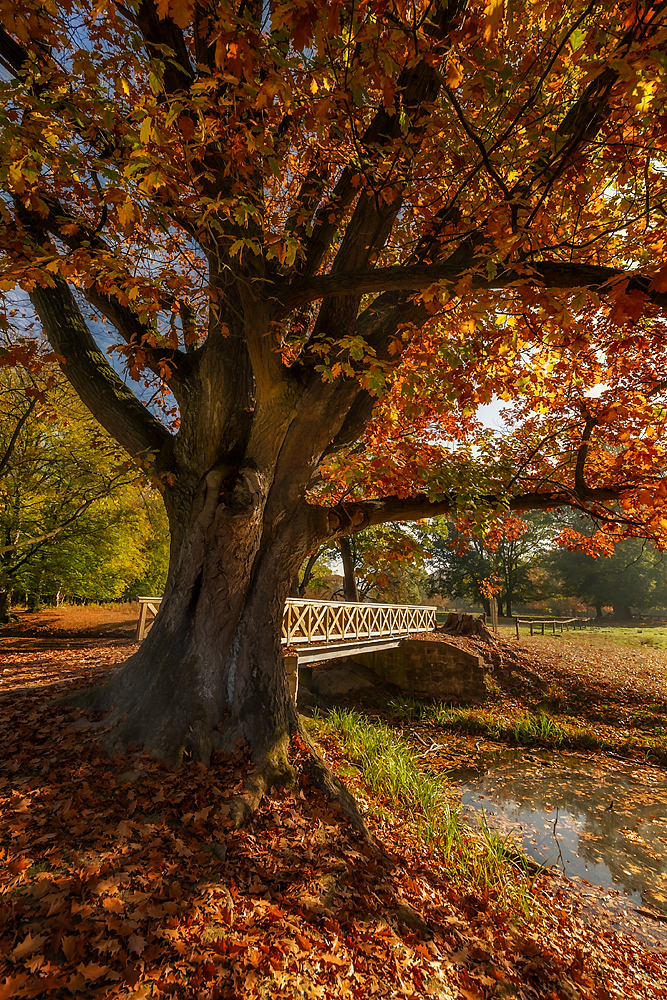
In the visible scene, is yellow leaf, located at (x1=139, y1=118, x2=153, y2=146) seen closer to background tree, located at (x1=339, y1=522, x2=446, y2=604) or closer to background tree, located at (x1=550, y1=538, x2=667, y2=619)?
background tree, located at (x1=339, y1=522, x2=446, y2=604)

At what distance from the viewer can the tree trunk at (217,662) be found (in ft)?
14.0

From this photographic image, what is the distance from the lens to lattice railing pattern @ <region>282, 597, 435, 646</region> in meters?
9.71

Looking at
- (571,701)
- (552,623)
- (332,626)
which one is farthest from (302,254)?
(552,623)

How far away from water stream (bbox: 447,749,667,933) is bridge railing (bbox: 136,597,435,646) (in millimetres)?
4089

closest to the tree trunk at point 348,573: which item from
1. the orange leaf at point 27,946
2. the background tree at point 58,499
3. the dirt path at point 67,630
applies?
the background tree at point 58,499

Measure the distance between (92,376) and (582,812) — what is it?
9.32 m

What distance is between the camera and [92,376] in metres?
4.92

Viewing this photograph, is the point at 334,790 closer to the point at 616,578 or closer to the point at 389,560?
the point at 389,560

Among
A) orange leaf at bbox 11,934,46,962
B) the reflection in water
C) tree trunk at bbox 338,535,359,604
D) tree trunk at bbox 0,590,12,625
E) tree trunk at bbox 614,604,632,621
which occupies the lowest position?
the reflection in water

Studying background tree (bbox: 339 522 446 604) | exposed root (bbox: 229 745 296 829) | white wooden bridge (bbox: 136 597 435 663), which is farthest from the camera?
white wooden bridge (bbox: 136 597 435 663)

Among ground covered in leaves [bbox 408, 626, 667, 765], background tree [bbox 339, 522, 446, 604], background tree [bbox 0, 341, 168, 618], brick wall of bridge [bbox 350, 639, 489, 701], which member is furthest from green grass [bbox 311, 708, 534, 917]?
background tree [bbox 0, 341, 168, 618]

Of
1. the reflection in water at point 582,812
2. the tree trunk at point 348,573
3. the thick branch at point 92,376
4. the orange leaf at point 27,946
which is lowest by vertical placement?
the reflection in water at point 582,812

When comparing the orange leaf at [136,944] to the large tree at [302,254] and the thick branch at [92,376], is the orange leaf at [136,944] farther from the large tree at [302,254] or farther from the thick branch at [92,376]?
the thick branch at [92,376]

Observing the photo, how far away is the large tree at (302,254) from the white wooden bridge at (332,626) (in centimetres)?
385
